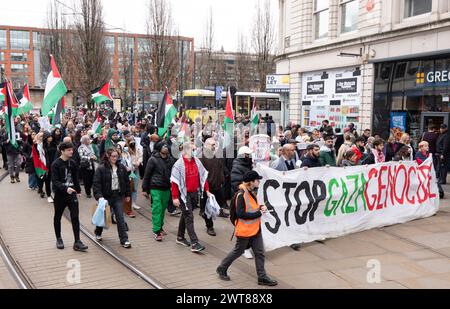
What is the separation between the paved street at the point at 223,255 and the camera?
6.05 metres

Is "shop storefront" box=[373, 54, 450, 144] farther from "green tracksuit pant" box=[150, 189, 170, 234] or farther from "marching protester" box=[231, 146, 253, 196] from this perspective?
"green tracksuit pant" box=[150, 189, 170, 234]

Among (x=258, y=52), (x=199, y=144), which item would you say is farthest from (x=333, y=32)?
(x=258, y=52)

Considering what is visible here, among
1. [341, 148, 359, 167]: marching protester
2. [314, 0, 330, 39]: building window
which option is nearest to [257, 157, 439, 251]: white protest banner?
[341, 148, 359, 167]: marching protester

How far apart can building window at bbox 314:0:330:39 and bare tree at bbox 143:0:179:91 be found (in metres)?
19.0

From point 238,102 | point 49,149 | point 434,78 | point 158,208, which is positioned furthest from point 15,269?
point 238,102

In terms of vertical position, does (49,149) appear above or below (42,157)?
above

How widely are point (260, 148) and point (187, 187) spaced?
3.22 meters

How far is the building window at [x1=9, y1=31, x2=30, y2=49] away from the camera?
106188 mm

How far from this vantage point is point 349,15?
67.4 ft

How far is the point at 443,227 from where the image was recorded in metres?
8.95

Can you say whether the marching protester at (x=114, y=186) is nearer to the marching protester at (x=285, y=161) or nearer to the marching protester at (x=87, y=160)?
the marching protester at (x=285, y=161)

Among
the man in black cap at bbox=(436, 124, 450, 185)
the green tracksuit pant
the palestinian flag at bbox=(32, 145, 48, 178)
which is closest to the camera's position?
the green tracksuit pant

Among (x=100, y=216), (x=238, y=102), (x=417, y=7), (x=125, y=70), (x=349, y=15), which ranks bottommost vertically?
(x=100, y=216)

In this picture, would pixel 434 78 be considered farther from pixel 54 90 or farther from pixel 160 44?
pixel 160 44
